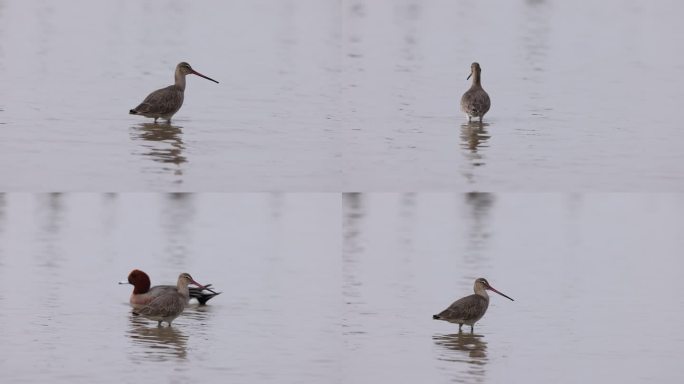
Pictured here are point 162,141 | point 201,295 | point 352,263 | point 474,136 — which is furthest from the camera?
point 352,263

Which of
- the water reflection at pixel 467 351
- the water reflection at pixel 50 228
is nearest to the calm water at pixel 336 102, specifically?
the water reflection at pixel 467 351

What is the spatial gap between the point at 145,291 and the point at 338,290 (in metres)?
2.76

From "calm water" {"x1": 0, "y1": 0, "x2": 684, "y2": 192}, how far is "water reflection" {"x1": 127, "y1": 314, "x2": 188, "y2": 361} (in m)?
2.05

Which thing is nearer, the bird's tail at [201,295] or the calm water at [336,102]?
the calm water at [336,102]

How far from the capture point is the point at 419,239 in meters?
25.8

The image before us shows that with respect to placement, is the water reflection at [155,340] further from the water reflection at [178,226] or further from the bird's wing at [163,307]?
the water reflection at [178,226]

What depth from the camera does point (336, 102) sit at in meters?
22.6

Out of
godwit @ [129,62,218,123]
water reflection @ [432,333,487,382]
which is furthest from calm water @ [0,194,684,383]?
godwit @ [129,62,218,123]

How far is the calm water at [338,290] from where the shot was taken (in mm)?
17047

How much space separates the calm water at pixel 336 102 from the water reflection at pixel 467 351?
78.1 inches

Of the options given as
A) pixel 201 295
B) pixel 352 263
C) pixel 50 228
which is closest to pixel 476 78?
pixel 352 263

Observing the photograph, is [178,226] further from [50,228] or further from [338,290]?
[338,290]

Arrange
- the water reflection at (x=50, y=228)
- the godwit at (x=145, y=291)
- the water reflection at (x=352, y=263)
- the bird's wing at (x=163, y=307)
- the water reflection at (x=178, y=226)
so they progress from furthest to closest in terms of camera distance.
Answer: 1. the water reflection at (x=178, y=226)
2. the water reflection at (x=50, y=228)
3. the godwit at (x=145, y=291)
4. the bird's wing at (x=163, y=307)
5. the water reflection at (x=352, y=263)

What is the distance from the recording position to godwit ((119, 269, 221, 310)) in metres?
20.8
